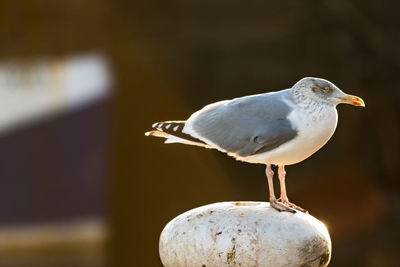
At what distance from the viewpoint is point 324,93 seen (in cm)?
190

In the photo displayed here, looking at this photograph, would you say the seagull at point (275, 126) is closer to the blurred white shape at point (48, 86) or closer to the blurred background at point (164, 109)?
the blurred background at point (164, 109)

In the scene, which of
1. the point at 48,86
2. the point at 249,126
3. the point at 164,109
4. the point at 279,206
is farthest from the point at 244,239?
the point at 48,86

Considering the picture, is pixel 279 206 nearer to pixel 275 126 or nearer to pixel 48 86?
pixel 275 126

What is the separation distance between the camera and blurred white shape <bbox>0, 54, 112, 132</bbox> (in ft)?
16.7

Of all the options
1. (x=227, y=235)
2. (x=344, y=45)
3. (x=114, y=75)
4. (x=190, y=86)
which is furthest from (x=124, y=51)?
(x=227, y=235)

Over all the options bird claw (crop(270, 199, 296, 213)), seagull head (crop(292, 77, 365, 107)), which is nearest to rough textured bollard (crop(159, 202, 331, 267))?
bird claw (crop(270, 199, 296, 213))

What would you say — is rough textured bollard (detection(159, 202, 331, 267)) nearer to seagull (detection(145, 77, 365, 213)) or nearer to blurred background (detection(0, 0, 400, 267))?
seagull (detection(145, 77, 365, 213))

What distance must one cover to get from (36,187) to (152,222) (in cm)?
87

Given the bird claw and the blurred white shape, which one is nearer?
the bird claw

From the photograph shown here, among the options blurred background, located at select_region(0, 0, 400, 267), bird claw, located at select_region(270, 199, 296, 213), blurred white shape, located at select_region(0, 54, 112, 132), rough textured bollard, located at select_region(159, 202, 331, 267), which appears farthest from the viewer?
blurred white shape, located at select_region(0, 54, 112, 132)

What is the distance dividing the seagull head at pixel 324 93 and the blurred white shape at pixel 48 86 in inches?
129

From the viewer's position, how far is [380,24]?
14.9 ft

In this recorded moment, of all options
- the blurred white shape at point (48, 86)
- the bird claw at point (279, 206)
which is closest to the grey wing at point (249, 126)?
the bird claw at point (279, 206)

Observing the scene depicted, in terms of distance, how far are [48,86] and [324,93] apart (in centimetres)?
354
